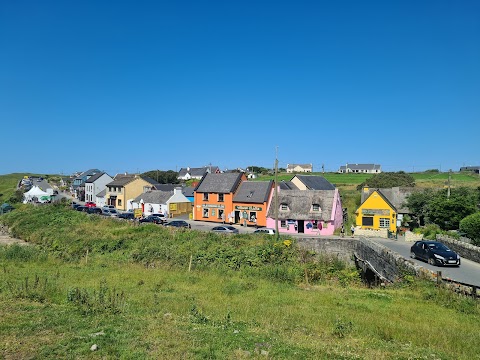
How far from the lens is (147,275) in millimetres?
19672

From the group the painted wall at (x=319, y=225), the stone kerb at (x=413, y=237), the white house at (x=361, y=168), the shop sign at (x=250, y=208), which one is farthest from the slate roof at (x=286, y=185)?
the white house at (x=361, y=168)

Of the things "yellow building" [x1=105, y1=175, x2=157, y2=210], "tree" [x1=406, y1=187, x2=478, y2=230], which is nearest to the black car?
"tree" [x1=406, y1=187, x2=478, y2=230]

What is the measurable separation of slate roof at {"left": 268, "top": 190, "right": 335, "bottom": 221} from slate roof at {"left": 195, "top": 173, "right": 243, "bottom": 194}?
7552 mm

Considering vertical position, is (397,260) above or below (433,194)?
below

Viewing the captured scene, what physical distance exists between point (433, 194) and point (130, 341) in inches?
1808

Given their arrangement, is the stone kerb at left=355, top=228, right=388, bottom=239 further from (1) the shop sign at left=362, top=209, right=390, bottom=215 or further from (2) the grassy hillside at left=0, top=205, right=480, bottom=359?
(2) the grassy hillside at left=0, top=205, right=480, bottom=359

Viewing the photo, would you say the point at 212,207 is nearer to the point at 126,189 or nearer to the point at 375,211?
the point at 375,211

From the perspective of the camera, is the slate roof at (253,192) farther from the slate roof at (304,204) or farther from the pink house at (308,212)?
the slate roof at (304,204)

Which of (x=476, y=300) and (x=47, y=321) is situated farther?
(x=476, y=300)

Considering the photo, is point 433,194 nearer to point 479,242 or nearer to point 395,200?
point 395,200

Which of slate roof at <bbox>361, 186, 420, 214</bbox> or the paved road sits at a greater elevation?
slate roof at <bbox>361, 186, 420, 214</bbox>

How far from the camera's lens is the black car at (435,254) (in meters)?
20.5


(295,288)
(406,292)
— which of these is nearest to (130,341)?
(295,288)

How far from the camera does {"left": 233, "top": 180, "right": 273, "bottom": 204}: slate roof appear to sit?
46.7 m
